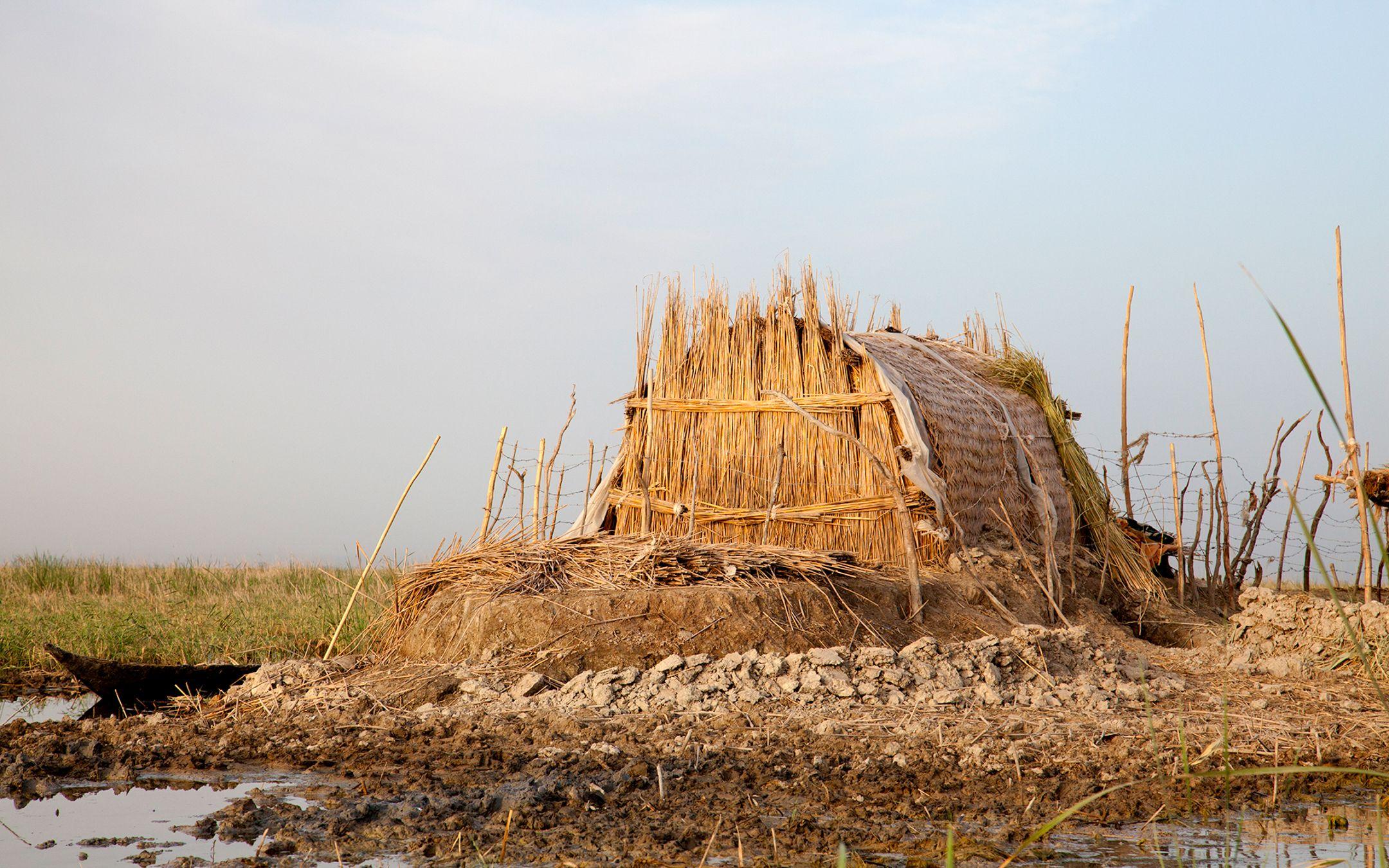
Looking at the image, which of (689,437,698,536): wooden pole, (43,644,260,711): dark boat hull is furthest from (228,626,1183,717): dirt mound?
(689,437,698,536): wooden pole

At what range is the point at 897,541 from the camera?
862cm

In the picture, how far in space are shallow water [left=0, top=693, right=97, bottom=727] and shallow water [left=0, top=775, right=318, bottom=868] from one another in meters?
1.95

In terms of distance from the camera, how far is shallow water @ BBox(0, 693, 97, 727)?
6.66 metres

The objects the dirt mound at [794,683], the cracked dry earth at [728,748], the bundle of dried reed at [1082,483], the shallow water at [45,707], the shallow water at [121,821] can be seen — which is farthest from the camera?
the bundle of dried reed at [1082,483]

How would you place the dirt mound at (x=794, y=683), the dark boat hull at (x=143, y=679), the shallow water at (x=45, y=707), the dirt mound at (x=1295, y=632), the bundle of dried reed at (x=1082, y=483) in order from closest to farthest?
the dirt mound at (x=794, y=683)
the dark boat hull at (x=143, y=679)
the shallow water at (x=45, y=707)
the dirt mound at (x=1295, y=632)
the bundle of dried reed at (x=1082, y=483)

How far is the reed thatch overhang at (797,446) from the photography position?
8.62 meters

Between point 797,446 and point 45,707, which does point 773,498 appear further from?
point 45,707

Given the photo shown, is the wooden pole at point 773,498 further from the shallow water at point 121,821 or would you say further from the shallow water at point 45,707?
the shallow water at point 45,707

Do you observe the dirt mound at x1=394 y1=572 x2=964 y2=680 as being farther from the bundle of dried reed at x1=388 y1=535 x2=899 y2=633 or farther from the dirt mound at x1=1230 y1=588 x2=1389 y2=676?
the dirt mound at x1=1230 y1=588 x2=1389 y2=676

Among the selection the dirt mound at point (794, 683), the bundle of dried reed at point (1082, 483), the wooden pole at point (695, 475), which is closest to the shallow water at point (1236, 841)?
the dirt mound at point (794, 683)

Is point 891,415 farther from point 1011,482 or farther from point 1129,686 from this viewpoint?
point 1129,686

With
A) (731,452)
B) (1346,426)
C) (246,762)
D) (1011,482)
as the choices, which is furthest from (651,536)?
(1346,426)

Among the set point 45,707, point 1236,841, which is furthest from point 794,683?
point 45,707

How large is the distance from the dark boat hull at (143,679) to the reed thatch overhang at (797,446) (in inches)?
123
